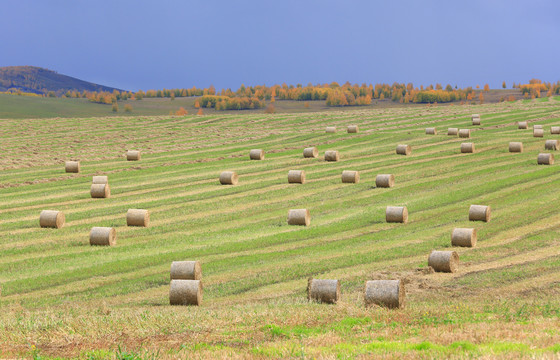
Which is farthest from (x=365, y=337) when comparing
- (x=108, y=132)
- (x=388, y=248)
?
(x=108, y=132)

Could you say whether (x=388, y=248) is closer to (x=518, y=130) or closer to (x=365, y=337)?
(x=365, y=337)

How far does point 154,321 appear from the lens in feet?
46.9

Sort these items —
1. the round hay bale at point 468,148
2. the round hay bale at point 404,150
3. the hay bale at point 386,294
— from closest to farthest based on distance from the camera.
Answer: the hay bale at point 386,294 → the round hay bale at point 468,148 → the round hay bale at point 404,150

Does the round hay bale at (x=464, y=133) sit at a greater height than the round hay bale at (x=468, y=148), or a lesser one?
greater

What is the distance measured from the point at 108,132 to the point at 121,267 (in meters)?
50.2

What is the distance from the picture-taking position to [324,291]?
17031 mm

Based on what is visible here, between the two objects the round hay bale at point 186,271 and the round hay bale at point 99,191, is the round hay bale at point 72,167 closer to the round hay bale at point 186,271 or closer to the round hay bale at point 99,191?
the round hay bale at point 99,191

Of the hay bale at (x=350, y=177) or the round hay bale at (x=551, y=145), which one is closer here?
the hay bale at (x=350, y=177)

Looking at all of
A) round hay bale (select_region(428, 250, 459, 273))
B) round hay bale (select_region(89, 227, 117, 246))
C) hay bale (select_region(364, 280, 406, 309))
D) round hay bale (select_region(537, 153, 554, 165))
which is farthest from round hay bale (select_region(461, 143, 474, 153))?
hay bale (select_region(364, 280, 406, 309))

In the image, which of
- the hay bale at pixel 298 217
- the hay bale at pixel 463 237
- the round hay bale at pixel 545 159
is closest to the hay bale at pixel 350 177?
the hay bale at pixel 298 217

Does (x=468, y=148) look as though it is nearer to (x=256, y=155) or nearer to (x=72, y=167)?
(x=256, y=155)

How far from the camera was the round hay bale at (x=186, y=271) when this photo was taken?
20500mm

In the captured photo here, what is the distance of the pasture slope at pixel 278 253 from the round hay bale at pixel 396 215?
34 centimetres

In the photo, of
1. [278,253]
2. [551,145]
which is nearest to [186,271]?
[278,253]
